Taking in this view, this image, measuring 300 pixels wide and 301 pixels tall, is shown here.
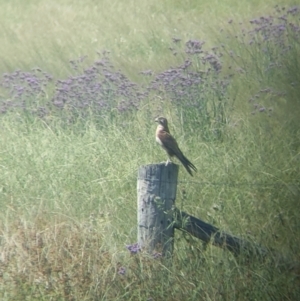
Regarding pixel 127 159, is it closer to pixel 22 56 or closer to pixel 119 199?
pixel 119 199

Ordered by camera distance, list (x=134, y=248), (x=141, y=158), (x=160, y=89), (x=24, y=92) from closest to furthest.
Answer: (x=134, y=248), (x=141, y=158), (x=160, y=89), (x=24, y=92)

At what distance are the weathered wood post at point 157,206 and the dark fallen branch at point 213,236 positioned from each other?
73 mm

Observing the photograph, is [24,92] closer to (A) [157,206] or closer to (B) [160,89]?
(B) [160,89]

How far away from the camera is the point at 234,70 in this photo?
35.1 ft

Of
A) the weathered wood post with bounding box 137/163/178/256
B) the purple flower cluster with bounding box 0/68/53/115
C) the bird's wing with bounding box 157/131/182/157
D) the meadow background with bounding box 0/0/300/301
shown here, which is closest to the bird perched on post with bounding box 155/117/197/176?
the bird's wing with bounding box 157/131/182/157

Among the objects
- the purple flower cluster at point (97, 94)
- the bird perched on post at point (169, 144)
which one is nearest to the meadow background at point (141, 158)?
the purple flower cluster at point (97, 94)

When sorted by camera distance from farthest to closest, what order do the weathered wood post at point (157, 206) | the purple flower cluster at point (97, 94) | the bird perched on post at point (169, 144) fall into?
the purple flower cluster at point (97, 94) < the bird perched on post at point (169, 144) < the weathered wood post at point (157, 206)

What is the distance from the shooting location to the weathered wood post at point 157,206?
17.3ft

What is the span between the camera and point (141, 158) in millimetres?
7406

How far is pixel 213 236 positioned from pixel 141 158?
7.31 feet

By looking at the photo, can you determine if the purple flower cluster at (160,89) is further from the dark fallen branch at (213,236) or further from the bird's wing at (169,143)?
the dark fallen branch at (213,236)

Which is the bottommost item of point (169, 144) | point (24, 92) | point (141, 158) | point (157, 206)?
point (157, 206)

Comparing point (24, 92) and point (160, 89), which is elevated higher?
point (160, 89)

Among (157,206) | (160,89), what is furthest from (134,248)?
(160,89)
